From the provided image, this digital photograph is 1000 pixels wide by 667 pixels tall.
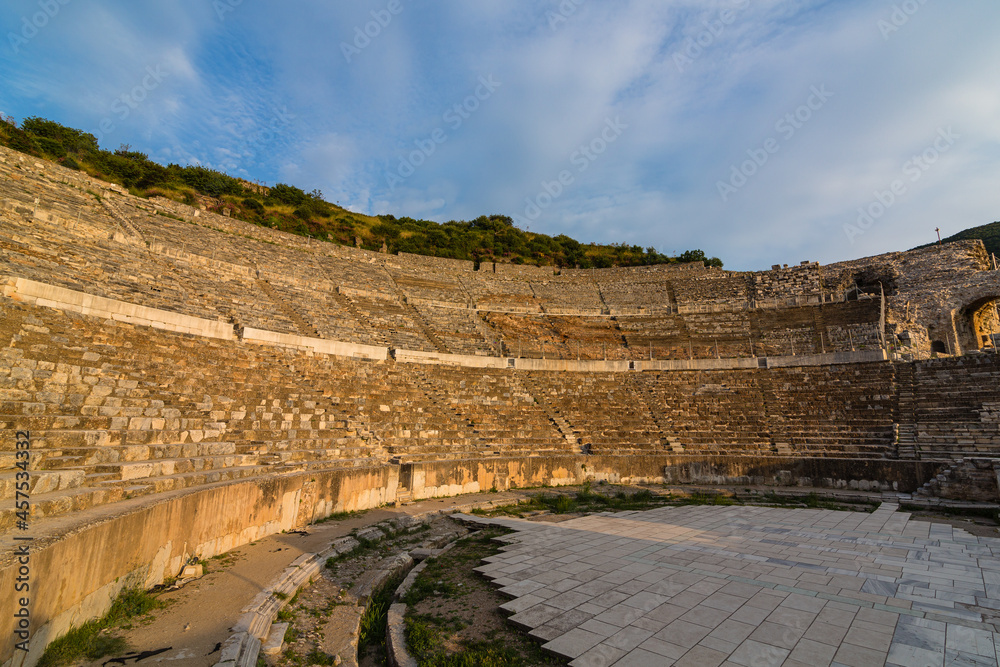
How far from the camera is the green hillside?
2478cm

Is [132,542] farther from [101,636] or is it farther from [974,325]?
[974,325]

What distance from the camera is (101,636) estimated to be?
12.7ft

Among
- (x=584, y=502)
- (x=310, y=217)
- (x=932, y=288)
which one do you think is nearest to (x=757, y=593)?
(x=584, y=502)

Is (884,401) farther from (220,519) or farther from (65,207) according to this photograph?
(65,207)

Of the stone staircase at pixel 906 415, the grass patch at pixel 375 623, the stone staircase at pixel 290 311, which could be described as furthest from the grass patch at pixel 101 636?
the stone staircase at pixel 906 415

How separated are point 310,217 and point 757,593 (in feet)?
115

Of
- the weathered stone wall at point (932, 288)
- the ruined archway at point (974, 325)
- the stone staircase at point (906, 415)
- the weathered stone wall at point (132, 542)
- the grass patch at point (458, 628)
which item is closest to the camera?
the weathered stone wall at point (132, 542)

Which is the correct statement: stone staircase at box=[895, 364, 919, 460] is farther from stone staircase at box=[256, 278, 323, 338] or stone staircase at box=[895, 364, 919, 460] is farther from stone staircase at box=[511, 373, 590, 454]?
stone staircase at box=[256, 278, 323, 338]

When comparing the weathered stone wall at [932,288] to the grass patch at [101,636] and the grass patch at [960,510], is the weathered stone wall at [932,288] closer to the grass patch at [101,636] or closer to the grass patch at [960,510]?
the grass patch at [960,510]

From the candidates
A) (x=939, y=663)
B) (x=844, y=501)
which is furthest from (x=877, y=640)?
(x=844, y=501)

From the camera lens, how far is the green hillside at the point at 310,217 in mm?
24781

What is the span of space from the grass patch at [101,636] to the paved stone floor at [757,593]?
376cm

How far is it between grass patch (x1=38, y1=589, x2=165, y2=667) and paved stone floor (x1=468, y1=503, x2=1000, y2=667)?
3.76m

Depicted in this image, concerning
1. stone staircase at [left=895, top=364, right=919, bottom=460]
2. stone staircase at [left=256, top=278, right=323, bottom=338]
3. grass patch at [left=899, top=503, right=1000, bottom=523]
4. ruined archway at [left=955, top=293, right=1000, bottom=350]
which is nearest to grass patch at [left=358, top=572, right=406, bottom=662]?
stone staircase at [left=256, top=278, right=323, bottom=338]
